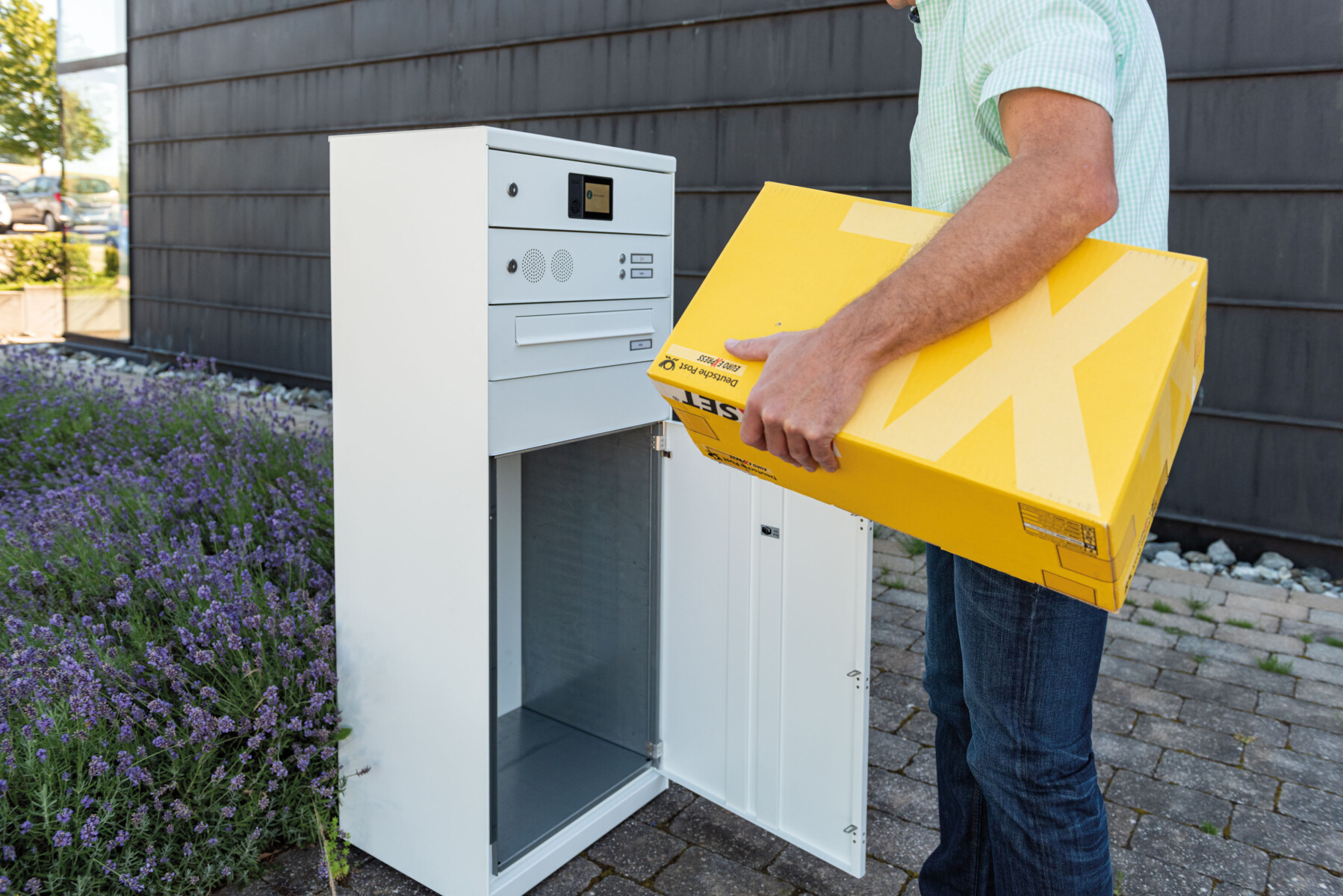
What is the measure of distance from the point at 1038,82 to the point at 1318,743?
2.39 metres

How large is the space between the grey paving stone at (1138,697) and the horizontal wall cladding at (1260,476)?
1.41m

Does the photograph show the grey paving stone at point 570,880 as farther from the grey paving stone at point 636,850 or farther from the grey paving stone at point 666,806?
the grey paving stone at point 666,806

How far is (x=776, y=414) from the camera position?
3.88 ft

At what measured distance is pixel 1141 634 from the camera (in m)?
3.41

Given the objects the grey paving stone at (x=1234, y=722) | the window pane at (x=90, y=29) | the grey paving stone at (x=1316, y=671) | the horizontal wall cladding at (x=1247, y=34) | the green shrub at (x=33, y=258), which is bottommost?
the grey paving stone at (x=1234, y=722)

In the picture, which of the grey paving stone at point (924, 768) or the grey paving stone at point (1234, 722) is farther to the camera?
the grey paving stone at point (1234, 722)

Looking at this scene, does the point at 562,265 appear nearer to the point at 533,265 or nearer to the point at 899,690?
the point at 533,265

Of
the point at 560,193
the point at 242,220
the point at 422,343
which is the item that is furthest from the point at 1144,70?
the point at 242,220


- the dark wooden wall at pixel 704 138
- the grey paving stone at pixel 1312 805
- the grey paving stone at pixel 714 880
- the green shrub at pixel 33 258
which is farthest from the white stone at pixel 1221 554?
the green shrub at pixel 33 258

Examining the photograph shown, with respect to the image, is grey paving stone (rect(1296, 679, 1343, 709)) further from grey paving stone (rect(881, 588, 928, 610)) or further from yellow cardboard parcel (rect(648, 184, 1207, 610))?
yellow cardboard parcel (rect(648, 184, 1207, 610))

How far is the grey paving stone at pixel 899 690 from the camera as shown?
293 cm

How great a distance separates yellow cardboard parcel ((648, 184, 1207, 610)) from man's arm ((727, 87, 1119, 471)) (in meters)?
0.03

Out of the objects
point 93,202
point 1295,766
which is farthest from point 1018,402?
point 93,202

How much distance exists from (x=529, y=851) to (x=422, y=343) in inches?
42.3
